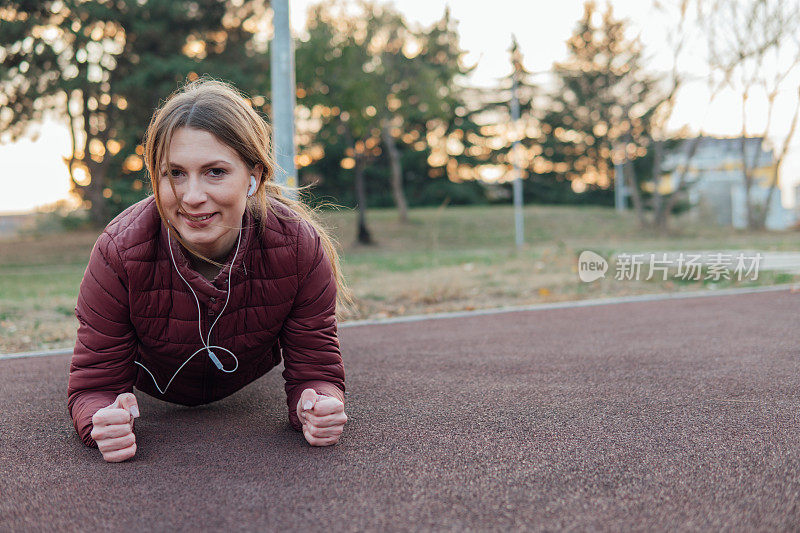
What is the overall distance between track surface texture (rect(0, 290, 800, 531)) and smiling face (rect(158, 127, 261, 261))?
0.81 meters

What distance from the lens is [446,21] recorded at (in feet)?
103

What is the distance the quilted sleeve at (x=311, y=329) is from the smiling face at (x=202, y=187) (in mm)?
348

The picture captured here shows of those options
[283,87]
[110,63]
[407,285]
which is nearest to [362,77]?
[110,63]

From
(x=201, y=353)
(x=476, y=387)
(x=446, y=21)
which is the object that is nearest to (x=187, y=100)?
(x=201, y=353)

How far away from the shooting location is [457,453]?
2318 mm

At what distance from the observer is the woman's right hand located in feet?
7.30

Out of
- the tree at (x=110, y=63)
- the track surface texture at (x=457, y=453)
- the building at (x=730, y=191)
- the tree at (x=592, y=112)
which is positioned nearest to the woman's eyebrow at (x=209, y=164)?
the track surface texture at (x=457, y=453)

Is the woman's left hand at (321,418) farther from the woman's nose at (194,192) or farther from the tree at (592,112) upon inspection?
the tree at (592,112)

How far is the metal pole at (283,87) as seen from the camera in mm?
6188

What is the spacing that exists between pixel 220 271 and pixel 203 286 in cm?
11

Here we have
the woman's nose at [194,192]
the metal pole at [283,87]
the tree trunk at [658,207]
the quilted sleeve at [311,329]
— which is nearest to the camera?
the woman's nose at [194,192]

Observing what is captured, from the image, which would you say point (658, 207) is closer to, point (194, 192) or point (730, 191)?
point (730, 191)

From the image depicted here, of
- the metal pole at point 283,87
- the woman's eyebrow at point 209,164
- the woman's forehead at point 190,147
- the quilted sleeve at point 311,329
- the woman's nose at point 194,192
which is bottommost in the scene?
the quilted sleeve at point 311,329

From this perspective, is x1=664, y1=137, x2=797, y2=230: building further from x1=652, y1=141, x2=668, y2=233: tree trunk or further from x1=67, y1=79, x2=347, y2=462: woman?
x1=67, y1=79, x2=347, y2=462: woman
